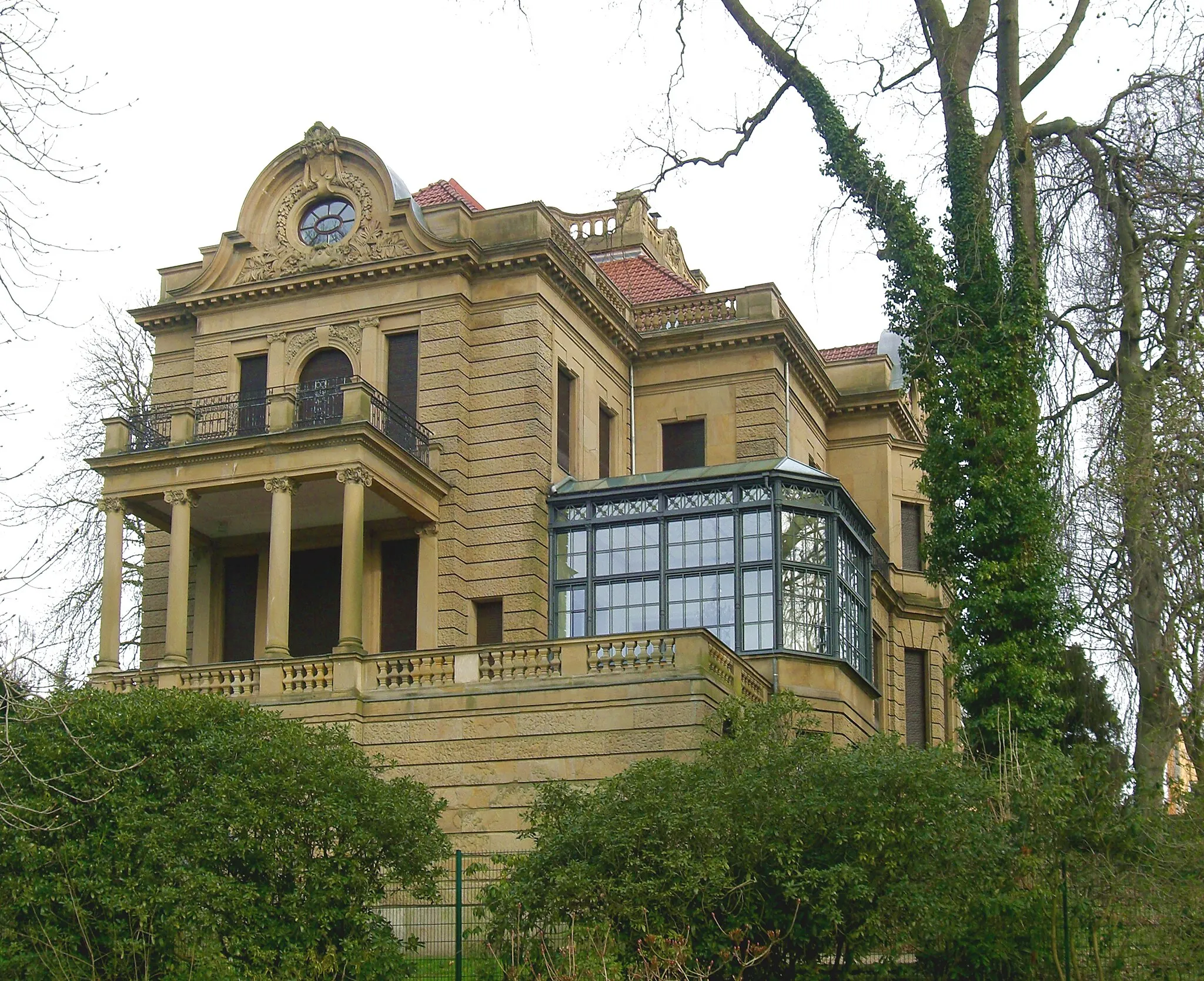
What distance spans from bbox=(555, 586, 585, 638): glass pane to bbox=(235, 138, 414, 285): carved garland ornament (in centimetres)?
767

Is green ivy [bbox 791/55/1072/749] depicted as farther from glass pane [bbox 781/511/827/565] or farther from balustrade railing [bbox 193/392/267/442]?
balustrade railing [bbox 193/392/267/442]

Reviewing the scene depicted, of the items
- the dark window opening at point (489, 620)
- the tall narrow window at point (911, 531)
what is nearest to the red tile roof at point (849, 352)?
the tall narrow window at point (911, 531)

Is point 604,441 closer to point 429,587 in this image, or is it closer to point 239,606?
point 429,587

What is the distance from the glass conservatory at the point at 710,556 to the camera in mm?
31875

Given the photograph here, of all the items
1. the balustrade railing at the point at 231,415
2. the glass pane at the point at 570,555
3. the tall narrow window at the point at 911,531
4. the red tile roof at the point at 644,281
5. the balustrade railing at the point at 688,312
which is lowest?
the glass pane at the point at 570,555

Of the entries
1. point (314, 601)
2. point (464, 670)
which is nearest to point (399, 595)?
point (314, 601)

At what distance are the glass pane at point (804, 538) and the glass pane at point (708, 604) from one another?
1227 mm

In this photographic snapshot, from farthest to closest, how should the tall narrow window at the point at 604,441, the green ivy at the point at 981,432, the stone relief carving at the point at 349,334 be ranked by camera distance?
the tall narrow window at the point at 604,441
the stone relief carving at the point at 349,334
the green ivy at the point at 981,432

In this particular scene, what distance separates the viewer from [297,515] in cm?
3356

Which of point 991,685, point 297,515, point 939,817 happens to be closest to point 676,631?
point 991,685

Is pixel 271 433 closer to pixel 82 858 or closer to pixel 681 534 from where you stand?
pixel 681 534

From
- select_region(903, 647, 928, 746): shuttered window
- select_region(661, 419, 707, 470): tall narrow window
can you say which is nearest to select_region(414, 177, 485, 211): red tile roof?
select_region(661, 419, 707, 470): tall narrow window

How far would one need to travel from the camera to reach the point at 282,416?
31.3 m

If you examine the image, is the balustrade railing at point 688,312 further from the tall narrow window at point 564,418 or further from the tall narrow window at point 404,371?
the tall narrow window at point 404,371
